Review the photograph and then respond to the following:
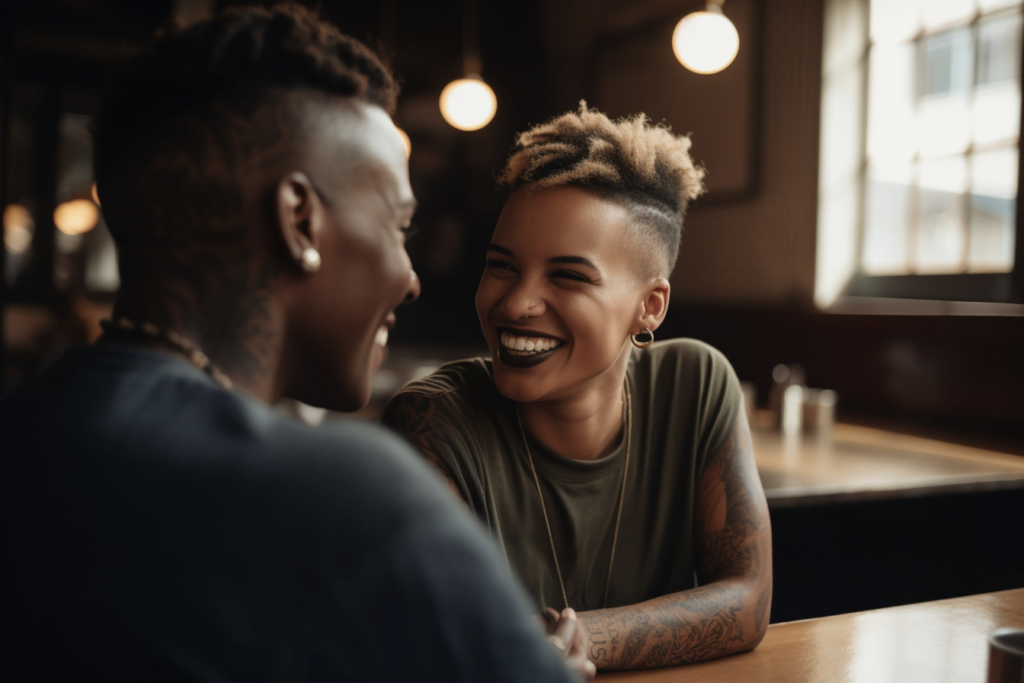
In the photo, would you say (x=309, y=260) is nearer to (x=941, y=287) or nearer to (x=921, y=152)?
(x=941, y=287)

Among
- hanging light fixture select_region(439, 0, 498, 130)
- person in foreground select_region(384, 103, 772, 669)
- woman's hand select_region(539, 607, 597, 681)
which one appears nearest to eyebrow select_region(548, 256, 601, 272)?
person in foreground select_region(384, 103, 772, 669)

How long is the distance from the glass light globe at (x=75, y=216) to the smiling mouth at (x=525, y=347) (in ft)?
15.3

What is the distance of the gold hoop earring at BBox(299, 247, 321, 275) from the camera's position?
28.4 inches

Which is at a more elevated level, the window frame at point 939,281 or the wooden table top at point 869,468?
the window frame at point 939,281

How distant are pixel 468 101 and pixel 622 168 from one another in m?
2.83

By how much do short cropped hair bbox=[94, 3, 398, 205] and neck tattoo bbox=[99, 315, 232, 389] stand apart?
6.6 inches

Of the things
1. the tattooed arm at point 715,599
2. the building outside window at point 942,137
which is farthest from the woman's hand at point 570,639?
the building outside window at point 942,137

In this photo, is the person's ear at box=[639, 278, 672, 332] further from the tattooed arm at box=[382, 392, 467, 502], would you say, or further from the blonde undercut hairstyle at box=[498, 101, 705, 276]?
the tattooed arm at box=[382, 392, 467, 502]


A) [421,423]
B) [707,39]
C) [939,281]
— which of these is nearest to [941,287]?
[939,281]

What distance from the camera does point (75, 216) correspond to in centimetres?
508

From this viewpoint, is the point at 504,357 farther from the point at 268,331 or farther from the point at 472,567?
the point at 472,567

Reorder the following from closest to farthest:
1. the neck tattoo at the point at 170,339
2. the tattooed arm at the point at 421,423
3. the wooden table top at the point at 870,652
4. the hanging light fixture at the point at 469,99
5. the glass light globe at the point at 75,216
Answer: the neck tattoo at the point at 170,339 < the wooden table top at the point at 870,652 < the tattooed arm at the point at 421,423 < the hanging light fixture at the point at 469,99 < the glass light globe at the point at 75,216

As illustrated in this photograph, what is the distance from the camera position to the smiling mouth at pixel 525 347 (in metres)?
1.38

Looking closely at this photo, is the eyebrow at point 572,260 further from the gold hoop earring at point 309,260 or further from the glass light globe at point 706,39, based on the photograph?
the glass light globe at point 706,39
